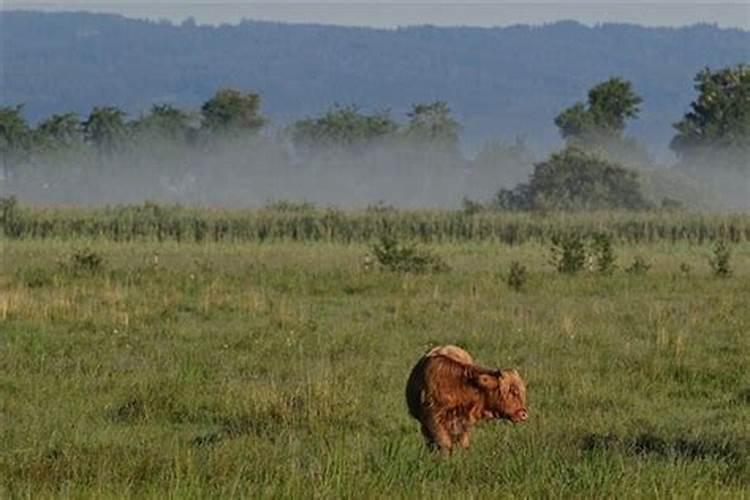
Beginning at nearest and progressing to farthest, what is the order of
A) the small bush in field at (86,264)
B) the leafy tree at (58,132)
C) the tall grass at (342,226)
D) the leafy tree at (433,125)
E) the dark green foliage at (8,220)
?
1. the small bush in field at (86,264)
2. the tall grass at (342,226)
3. the dark green foliage at (8,220)
4. the leafy tree at (58,132)
5. the leafy tree at (433,125)

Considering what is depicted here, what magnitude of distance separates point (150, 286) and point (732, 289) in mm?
9117

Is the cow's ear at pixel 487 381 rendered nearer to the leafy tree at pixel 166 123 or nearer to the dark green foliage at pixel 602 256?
the dark green foliage at pixel 602 256

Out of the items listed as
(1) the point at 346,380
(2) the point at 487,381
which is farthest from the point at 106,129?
(2) the point at 487,381

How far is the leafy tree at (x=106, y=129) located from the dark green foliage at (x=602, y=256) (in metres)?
83.9

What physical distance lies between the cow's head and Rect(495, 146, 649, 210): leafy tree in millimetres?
61852

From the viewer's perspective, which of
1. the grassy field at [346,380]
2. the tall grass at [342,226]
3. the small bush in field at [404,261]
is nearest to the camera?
the grassy field at [346,380]

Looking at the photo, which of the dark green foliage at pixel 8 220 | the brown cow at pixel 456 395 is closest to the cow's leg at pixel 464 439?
the brown cow at pixel 456 395

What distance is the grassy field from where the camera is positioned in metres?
8.86

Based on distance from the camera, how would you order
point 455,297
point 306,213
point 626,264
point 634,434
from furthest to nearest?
point 306,213 < point 626,264 < point 455,297 < point 634,434

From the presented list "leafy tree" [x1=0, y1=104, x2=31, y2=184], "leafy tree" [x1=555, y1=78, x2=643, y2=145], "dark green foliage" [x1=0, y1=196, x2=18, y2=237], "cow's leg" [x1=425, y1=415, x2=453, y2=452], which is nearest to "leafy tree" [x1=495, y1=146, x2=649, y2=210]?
"leafy tree" [x1=555, y1=78, x2=643, y2=145]

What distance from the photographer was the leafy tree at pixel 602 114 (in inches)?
3620

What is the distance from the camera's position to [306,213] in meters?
52.8

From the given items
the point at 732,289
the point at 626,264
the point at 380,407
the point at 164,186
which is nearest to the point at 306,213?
the point at 626,264

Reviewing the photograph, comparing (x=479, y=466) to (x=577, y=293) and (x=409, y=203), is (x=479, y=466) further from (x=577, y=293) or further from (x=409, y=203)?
(x=409, y=203)
